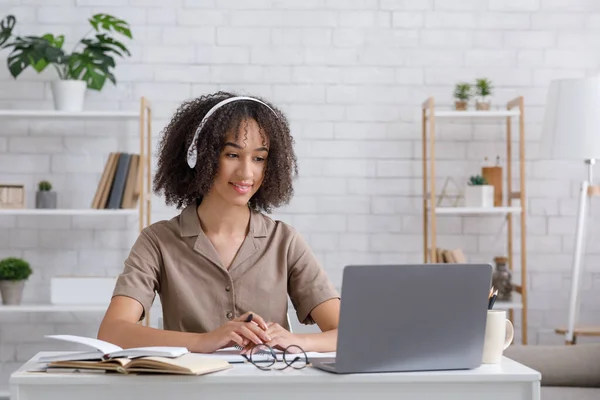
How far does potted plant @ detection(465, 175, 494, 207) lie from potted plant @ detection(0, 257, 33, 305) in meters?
1.94

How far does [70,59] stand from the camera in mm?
3816

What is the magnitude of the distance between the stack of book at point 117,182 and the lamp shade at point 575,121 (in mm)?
1777

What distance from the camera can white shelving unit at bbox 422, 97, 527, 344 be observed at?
152 inches

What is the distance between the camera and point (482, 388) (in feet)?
4.77

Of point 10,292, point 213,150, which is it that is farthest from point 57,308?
point 213,150

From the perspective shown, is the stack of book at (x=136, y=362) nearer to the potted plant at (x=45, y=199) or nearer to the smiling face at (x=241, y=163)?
the smiling face at (x=241, y=163)

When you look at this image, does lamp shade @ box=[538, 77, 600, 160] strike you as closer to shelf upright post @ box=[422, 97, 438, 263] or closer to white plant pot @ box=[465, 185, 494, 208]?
white plant pot @ box=[465, 185, 494, 208]

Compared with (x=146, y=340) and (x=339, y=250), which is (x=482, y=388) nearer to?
(x=146, y=340)

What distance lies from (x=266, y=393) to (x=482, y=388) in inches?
13.9

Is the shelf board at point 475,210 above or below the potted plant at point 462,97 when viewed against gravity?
below

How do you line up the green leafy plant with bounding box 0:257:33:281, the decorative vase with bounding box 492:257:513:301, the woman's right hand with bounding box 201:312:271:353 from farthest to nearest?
A: the decorative vase with bounding box 492:257:513:301 → the green leafy plant with bounding box 0:257:33:281 → the woman's right hand with bounding box 201:312:271:353

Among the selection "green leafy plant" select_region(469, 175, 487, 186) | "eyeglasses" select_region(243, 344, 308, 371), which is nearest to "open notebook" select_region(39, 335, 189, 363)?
"eyeglasses" select_region(243, 344, 308, 371)

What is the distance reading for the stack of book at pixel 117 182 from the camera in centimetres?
388

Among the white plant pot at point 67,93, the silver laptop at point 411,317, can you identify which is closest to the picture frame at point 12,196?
the white plant pot at point 67,93
